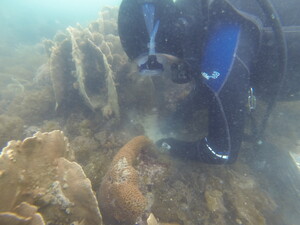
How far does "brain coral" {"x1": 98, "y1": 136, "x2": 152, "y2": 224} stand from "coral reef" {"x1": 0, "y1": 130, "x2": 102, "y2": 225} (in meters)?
0.25

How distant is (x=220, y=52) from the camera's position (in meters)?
2.45

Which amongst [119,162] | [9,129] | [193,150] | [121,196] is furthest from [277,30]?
[9,129]

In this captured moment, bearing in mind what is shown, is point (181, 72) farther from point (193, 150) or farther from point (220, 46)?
point (193, 150)

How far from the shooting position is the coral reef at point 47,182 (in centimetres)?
192

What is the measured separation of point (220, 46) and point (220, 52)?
66 millimetres

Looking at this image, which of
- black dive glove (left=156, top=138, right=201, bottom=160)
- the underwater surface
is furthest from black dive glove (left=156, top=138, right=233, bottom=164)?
the underwater surface

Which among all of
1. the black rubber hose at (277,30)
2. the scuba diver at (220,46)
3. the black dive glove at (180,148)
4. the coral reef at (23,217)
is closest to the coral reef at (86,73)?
the black dive glove at (180,148)

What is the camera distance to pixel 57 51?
442cm

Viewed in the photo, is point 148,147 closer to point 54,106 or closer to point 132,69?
point 132,69

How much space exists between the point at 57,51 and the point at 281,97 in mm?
4034

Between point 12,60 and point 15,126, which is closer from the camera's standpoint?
point 15,126

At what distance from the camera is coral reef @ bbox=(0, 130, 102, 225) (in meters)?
1.92

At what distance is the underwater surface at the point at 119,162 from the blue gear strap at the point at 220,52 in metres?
1.17

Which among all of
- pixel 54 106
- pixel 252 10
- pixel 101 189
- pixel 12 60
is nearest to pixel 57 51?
pixel 54 106
